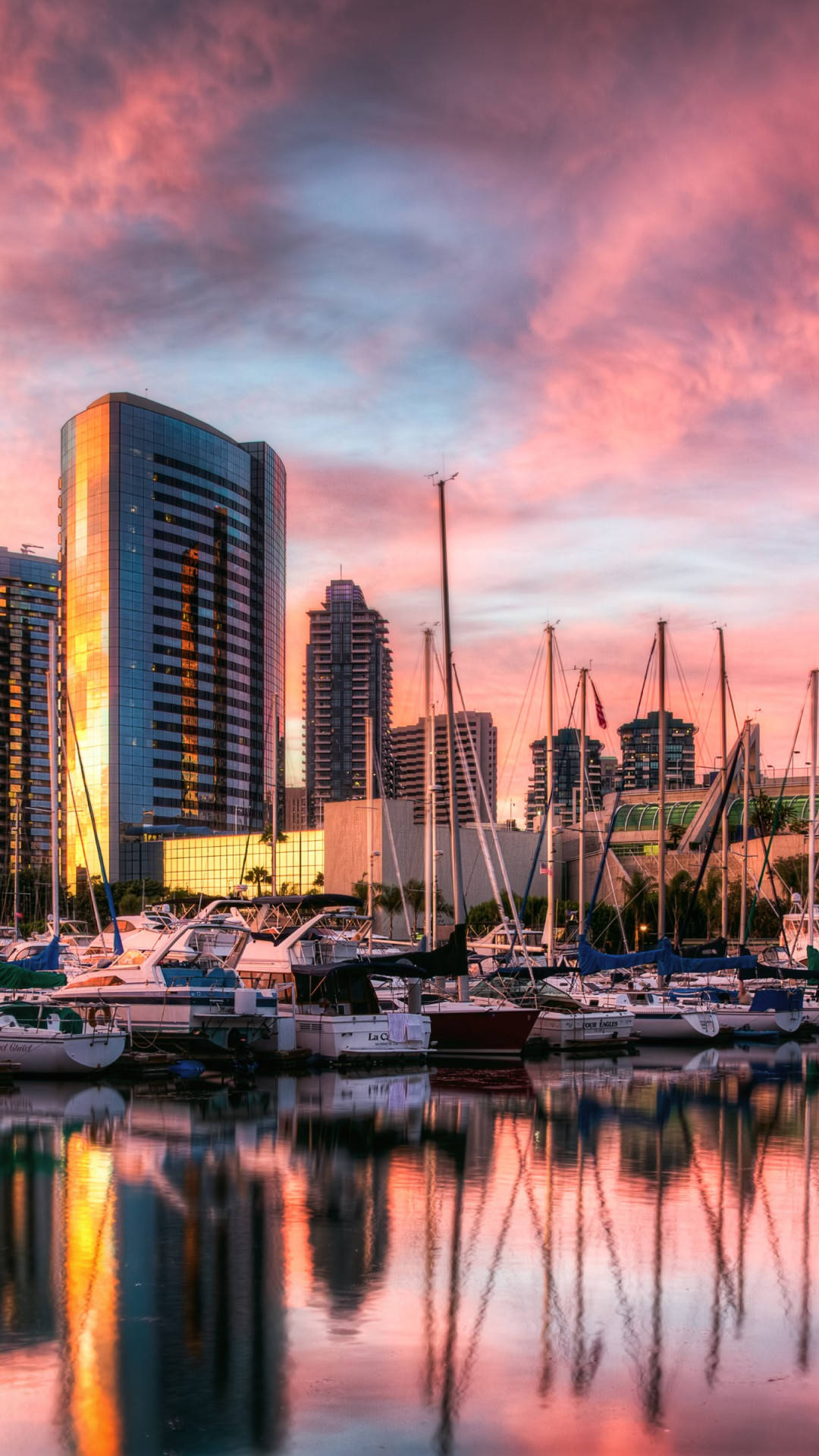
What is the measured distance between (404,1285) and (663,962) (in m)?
48.1

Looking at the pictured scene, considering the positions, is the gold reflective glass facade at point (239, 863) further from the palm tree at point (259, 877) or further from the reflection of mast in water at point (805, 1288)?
the reflection of mast in water at point (805, 1288)

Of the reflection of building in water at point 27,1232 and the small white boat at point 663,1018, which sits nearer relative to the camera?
the reflection of building in water at point 27,1232

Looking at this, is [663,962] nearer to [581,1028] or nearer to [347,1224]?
[581,1028]

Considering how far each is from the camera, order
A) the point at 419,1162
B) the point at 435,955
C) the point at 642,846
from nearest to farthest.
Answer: the point at 419,1162 → the point at 435,955 → the point at 642,846

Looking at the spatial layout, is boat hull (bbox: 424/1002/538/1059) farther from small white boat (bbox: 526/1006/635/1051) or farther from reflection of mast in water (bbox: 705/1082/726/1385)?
reflection of mast in water (bbox: 705/1082/726/1385)

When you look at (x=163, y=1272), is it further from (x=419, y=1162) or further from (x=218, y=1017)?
(x=218, y=1017)

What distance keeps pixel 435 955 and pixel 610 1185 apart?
873 inches

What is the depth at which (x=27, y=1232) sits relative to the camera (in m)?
19.8

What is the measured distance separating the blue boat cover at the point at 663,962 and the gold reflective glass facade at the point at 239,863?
93589mm

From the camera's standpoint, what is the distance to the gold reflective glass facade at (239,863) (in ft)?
534

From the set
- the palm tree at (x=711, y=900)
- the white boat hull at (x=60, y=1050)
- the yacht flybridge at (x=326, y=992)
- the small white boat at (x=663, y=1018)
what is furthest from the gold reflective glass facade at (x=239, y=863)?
the white boat hull at (x=60, y=1050)

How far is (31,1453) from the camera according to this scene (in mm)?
11359

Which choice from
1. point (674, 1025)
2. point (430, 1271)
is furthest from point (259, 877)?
point (430, 1271)

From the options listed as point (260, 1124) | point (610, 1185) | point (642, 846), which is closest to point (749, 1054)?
point (260, 1124)
